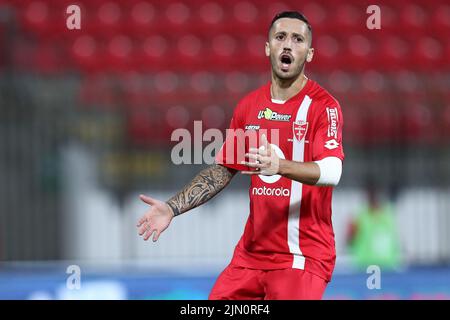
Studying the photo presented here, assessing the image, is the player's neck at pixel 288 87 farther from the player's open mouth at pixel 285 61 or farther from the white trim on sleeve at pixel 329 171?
the white trim on sleeve at pixel 329 171

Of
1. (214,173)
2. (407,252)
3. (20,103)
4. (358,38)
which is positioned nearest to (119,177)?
(20,103)

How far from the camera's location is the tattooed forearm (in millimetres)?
4828

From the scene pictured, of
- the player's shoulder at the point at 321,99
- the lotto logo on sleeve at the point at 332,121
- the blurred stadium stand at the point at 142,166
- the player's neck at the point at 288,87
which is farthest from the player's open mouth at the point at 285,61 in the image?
the blurred stadium stand at the point at 142,166

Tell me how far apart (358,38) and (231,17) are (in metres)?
1.78

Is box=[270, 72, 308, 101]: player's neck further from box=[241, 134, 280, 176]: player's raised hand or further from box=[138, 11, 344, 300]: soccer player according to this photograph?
box=[241, 134, 280, 176]: player's raised hand

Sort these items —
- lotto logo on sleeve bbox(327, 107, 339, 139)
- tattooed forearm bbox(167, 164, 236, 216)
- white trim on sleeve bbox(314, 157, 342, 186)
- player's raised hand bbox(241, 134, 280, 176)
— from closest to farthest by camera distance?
1. player's raised hand bbox(241, 134, 280, 176)
2. white trim on sleeve bbox(314, 157, 342, 186)
3. lotto logo on sleeve bbox(327, 107, 339, 139)
4. tattooed forearm bbox(167, 164, 236, 216)

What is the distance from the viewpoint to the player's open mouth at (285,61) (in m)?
4.68

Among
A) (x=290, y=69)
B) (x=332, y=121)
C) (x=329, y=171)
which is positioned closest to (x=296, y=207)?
(x=329, y=171)

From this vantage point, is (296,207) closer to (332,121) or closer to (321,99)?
(332,121)

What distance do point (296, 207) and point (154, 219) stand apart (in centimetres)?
77

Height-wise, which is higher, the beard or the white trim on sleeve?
the beard

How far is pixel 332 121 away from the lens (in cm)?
464

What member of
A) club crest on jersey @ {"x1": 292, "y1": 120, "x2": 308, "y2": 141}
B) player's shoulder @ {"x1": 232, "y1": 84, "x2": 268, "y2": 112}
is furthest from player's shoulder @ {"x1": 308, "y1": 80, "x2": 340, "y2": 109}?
player's shoulder @ {"x1": 232, "y1": 84, "x2": 268, "y2": 112}
